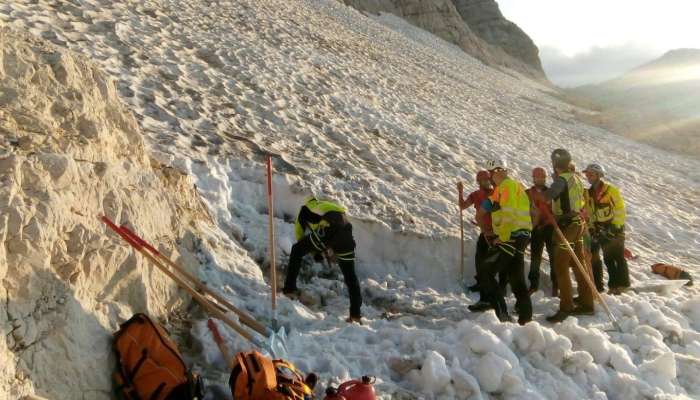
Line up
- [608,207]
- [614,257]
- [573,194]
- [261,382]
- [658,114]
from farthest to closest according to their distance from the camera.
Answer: [658,114] → [614,257] → [608,207] → [573,194] → [261,382]

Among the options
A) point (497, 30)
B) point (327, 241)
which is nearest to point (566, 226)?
point (327, 241)

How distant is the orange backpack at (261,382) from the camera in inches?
138

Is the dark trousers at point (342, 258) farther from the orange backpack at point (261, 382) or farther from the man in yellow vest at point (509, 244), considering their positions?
the orange backpack at point (261, 382)

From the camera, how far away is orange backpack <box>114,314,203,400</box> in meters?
3.59

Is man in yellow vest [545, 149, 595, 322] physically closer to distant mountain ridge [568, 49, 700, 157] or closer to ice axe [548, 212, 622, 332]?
ice axe [548, 212, 622, 332]

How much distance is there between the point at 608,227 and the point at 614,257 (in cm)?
40

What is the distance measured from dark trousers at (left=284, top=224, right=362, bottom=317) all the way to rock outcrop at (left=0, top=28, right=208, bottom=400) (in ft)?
3.37

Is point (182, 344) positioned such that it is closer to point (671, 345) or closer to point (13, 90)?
point (13, 90)

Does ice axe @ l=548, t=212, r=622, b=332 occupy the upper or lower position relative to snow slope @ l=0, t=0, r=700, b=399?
upper

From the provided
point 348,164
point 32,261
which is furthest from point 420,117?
point 32,261

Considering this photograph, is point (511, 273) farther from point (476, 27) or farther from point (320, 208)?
point (476, 27)

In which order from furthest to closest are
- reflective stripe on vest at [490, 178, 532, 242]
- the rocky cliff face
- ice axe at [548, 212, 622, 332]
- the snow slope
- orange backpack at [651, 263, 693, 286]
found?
1. the rocky cliff face
2. orange backpack at [651, 263, 693, 286]
3. ice axe at [548, 212, 622, 332]
4. reflective stripe on vest at [490, 178, 532, 242]
5. the snow slope

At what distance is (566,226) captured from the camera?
645 cm

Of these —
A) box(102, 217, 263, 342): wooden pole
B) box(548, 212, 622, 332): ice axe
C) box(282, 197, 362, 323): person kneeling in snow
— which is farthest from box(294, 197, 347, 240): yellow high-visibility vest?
box(548, 212, 622, 332): ice axe
